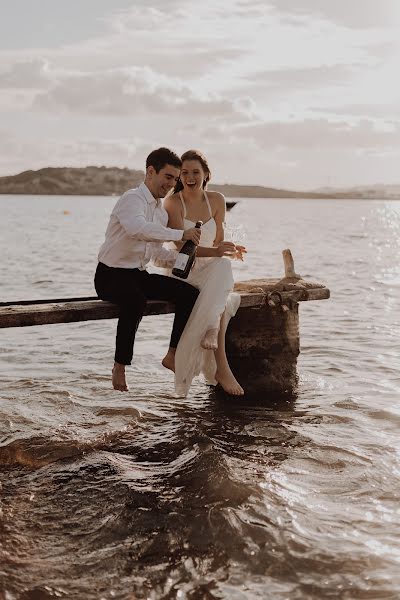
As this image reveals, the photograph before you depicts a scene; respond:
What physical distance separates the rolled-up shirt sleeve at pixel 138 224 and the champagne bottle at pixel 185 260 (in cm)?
35

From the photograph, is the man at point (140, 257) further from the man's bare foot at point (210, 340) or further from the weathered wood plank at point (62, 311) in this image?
the man's bare foot at point (210, 340)

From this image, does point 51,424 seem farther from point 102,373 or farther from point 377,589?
point 377,589

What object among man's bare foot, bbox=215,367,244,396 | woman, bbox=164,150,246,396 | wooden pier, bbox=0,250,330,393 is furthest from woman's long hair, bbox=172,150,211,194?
man's bare foot, bbox=215,367,244,396

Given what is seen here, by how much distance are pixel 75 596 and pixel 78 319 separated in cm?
297

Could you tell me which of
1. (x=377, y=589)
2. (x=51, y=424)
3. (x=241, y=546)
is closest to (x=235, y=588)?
(x=241, y=546)

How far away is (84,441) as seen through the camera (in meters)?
7.04

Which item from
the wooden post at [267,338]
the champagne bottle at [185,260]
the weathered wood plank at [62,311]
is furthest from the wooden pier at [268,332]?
the weathered wood plank at [62,311]

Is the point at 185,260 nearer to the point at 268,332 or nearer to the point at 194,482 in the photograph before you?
the point at 268,332

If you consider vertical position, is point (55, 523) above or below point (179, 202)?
below

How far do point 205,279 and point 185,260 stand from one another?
1.29ft

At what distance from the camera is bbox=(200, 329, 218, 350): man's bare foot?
7.01 m

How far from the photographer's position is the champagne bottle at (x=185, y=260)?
277 inches

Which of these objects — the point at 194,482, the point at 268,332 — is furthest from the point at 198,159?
the point at 194,482

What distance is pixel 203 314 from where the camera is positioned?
7.15 m
